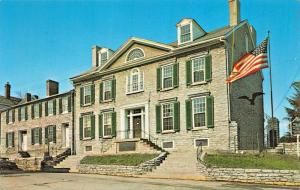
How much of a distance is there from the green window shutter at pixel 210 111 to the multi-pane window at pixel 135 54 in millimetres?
7000

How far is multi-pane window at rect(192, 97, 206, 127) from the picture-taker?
2359cm

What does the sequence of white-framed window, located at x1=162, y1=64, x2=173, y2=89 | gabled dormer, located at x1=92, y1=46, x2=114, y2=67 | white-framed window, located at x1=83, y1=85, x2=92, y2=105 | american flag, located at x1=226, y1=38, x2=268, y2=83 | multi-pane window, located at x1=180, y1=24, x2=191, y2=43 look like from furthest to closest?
gabled dormer, located at x1=92, y1=46, x2=114, y2=67, white-framed window, located at x1=83, y1=85, x2=92, y2=105, multi-pane window, located at x1=180, y1=24, x2=191, y2=43, white-framed window, located at x1=162, y1=64, x2=173, y2=89, american flag, located at x1=226, y1=38, x2=268, y2=83

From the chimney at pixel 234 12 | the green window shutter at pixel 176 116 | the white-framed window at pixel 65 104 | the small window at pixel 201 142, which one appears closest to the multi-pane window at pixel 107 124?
the green window shutter at pixel 176 116

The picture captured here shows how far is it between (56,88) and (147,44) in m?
15.8

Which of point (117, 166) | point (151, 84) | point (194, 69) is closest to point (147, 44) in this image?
point (151, 84)

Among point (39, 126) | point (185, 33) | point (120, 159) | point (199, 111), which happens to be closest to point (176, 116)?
point (199, 111)

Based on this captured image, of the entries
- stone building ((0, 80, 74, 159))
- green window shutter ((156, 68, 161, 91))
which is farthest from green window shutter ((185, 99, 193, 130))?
stone building ((0, 80, 74, 159))

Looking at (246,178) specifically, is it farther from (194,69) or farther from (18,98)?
(18,98)

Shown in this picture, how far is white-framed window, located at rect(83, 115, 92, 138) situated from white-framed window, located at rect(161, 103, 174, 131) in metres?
7.50

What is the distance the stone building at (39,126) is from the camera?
34781 mm

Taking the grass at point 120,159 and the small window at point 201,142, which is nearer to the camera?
the grass at point 120,159

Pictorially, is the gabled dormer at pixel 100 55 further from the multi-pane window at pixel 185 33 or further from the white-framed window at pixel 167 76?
the multi-pane window at pixel 185 33

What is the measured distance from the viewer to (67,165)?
27391mm

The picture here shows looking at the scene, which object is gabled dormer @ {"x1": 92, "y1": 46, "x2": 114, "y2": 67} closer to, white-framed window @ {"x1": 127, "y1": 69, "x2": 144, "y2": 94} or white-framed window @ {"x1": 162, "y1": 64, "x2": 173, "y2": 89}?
white-framed window @ {"x1": 127, "y1": 69, "x2": 144, "y2": 94}
